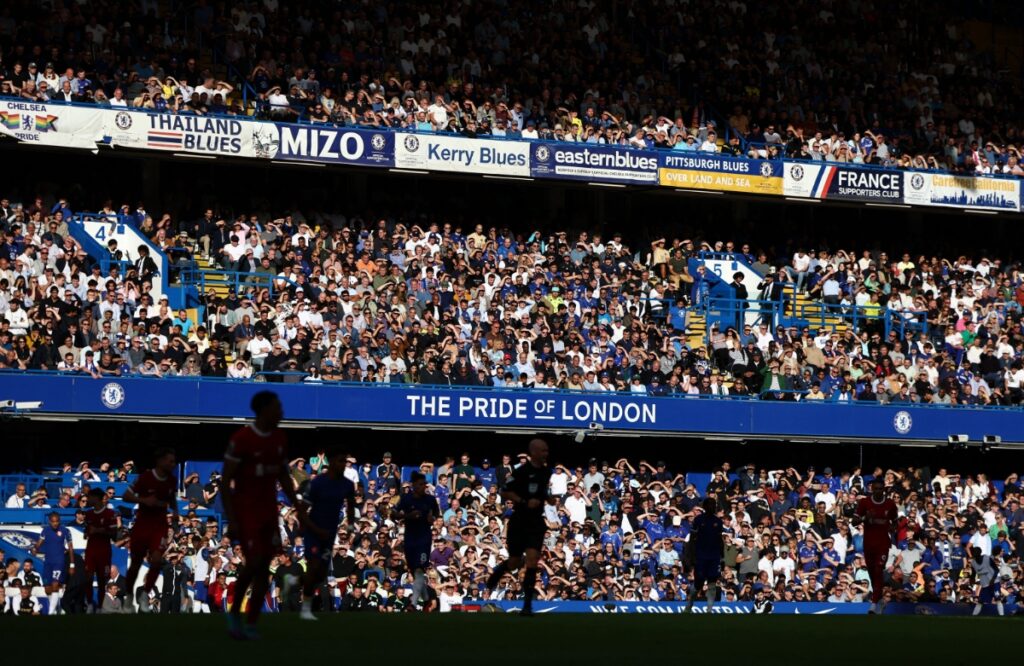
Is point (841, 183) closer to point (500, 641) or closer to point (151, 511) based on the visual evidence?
point (151, 511)

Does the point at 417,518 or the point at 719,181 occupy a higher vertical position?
the point at 719,181

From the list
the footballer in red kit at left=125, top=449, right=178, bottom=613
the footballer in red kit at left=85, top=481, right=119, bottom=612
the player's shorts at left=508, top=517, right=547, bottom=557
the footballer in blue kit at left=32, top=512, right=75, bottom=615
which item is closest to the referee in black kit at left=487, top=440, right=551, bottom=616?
the player's shorts at left=508, top=517, right=547, bottom=557

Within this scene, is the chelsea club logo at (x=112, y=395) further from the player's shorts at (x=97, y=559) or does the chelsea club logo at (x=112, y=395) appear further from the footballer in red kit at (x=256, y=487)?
the footballer in red kit at (x=256, y=487)

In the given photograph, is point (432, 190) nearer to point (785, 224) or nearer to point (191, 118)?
point (191, 118)

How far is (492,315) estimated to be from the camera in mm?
33562

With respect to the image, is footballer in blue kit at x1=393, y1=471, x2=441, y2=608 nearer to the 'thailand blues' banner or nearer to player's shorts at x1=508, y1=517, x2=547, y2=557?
player's shorts at x1=508, y1=517, x2=547, y2=557

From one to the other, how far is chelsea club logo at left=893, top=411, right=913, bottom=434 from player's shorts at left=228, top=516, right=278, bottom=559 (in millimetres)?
25332

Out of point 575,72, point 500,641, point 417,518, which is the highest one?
point 575,72

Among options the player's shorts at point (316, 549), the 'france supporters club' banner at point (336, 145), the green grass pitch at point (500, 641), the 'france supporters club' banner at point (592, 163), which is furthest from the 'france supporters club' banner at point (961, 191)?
the player's shorts at point (316, 549)

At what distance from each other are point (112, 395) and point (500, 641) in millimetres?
17037

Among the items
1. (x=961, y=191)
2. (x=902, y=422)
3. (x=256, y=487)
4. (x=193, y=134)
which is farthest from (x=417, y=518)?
(x=961, y=191)

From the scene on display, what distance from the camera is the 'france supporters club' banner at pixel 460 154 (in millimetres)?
35750

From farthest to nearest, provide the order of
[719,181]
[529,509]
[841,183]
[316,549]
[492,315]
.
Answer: [841,183], [719,181], [492,315], [316,549], [529,509]

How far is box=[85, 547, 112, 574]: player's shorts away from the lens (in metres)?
20.9
